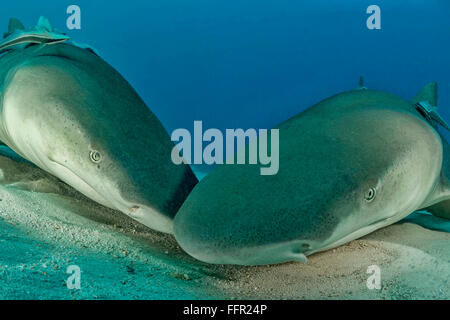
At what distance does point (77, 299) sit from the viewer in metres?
1.72

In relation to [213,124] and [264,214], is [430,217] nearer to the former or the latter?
[264,214]

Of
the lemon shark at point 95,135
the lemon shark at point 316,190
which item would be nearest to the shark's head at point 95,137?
the lemon shark at point 95,135

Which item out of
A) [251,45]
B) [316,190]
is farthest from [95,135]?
[251,45]

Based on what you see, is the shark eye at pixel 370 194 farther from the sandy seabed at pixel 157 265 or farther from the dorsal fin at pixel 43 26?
the dorsal fin at pixel 43 26

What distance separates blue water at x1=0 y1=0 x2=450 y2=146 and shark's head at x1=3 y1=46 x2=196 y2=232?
78.4ft

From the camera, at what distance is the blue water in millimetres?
28484

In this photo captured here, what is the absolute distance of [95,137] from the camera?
2570 millimetres

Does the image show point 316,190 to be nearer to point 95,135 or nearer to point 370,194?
point 370,194

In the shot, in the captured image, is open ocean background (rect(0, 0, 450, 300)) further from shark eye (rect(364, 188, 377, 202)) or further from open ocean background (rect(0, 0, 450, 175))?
shark eye (rect(364, 188, 377, 202))

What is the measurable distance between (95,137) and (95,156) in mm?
139

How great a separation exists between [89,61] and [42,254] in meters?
1.84

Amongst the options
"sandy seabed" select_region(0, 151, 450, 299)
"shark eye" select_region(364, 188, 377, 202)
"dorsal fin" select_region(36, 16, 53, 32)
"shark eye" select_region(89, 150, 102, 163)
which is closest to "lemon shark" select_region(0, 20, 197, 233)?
"shark eye" select_region(89, 150, 102, 163)

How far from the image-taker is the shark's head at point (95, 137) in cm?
251

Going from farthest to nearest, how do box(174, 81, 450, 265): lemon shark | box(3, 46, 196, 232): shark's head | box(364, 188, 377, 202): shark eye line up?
1. box(3, 46, 196, 232): shark's head
2. box(364, 188, 377, 202): shark eye
3. box(174, 81, 450, 265): lemon shark
